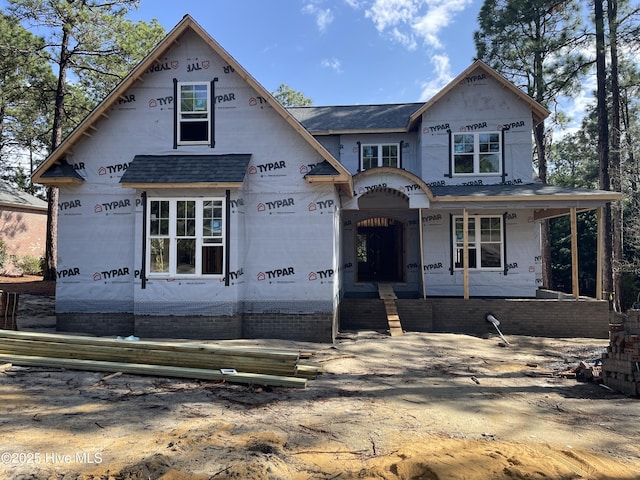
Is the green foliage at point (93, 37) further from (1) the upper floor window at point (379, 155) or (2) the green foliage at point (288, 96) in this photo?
(2) the green foliage at point (288, 96)

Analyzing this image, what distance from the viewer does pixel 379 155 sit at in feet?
53.7

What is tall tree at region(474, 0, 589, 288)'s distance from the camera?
1972 centimetres

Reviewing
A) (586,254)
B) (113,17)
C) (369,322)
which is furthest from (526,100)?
(113,17)

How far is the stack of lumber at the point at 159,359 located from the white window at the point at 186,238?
10.2 ft

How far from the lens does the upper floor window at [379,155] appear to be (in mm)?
16328

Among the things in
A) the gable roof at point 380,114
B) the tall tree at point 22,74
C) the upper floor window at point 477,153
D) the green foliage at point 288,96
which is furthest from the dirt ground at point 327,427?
the green foliage at point 288,96

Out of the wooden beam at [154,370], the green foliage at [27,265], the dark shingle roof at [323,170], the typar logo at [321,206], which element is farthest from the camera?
the green foliage at [27,265]

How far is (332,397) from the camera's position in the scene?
6.28m

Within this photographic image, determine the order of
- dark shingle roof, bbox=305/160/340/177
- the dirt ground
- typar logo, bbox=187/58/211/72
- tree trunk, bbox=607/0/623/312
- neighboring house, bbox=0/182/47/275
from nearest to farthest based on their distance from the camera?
the dirt ground, dark shingle roof, bbox=305/160/340/177, typar logo, bbox=187/58/211/72, tree trunk, bbox=607/0/623/312, neighboring house, bbox=0/182/47/275

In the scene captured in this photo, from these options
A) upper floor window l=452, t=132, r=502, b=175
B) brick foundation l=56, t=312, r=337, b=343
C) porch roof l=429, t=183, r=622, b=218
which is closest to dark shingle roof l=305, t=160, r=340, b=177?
brick foundation l=56, t=312, r=337, b=343

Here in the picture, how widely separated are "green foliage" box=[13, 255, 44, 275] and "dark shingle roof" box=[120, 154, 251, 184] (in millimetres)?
18009

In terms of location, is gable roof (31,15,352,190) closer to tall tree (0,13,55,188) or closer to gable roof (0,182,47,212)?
tall tree (0,13,55,188)

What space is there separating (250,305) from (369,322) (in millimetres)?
4276

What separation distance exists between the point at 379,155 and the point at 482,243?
5283mm
